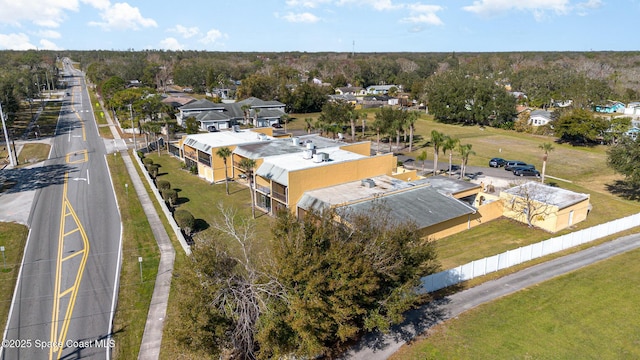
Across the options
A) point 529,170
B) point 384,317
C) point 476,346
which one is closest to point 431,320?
point 476,346

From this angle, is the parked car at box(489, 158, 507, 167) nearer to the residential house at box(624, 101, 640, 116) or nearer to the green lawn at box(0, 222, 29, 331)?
the green lawn at box(0, 222, 29, 331)

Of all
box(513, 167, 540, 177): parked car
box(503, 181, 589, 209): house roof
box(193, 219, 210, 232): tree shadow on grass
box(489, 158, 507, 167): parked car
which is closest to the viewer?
box(193, 219, 210, 232): tree shadow on grass

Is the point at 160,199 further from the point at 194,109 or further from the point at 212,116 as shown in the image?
the point at 194,109

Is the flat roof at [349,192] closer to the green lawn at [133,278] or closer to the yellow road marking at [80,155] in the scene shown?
the green lawn at [133,278]

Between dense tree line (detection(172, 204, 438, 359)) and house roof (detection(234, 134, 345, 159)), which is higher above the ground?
house roof (detection(234, 134, 345, 159))

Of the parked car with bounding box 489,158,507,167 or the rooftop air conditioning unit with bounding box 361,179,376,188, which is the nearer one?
the rooftop air conditioning unit with bounding box 361,179,376,188

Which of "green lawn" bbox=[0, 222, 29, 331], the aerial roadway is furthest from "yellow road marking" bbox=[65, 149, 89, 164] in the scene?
"green lawn" bbox=[0, 222, 29, 331]

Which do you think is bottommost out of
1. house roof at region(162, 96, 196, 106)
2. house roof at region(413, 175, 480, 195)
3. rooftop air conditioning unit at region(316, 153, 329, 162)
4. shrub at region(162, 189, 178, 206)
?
shrub at region(162, 189, 178, 206)
